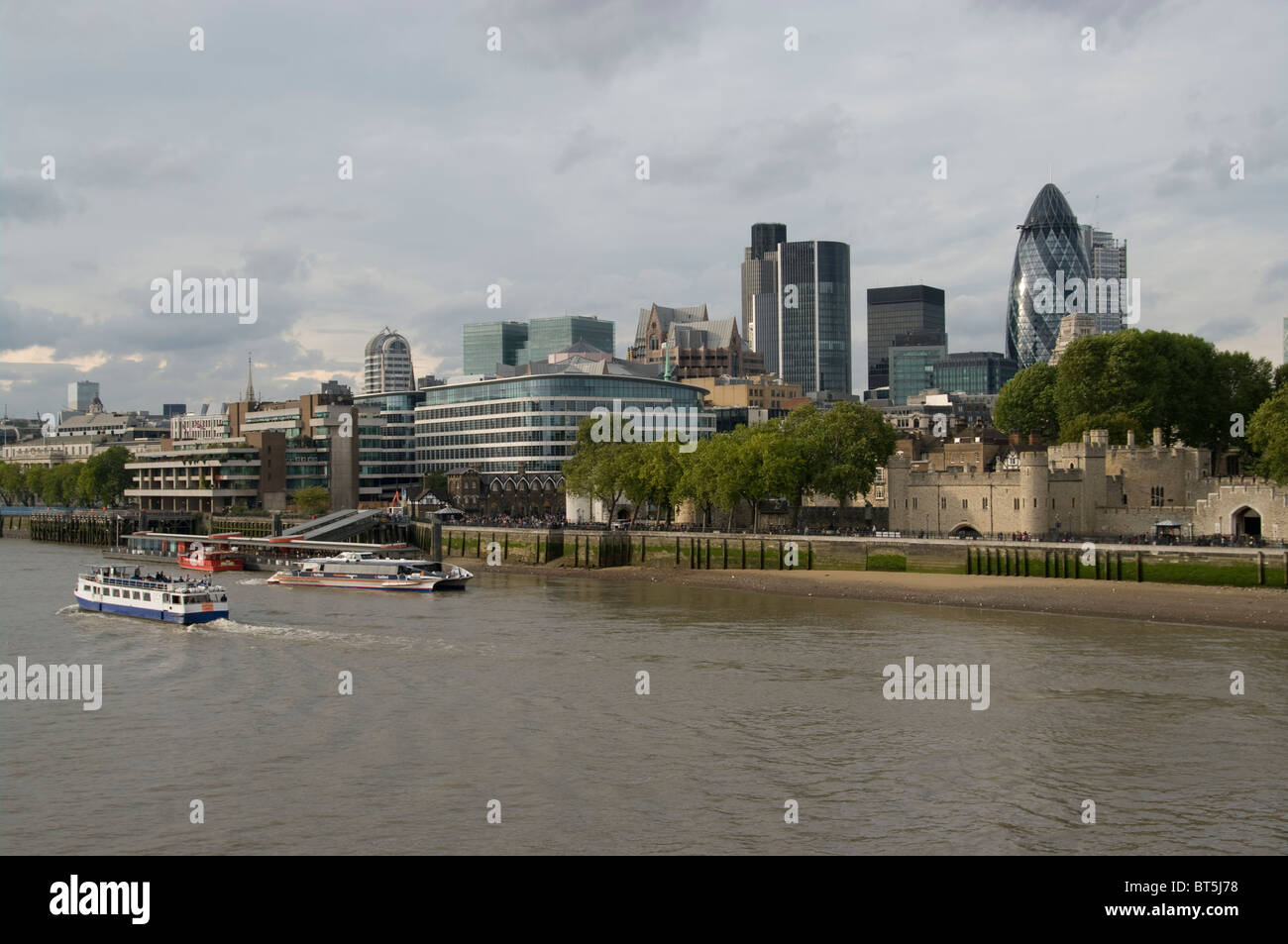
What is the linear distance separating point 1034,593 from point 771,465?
2413cm

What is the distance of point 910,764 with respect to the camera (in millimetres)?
28859

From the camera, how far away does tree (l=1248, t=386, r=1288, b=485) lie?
205ft

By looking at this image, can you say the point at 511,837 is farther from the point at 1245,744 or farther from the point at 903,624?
the point at 903,624

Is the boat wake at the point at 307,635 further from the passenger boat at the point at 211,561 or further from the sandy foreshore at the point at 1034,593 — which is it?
the passenger boat at the point at 211,561

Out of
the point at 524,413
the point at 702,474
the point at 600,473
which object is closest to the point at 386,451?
the point at 524,413

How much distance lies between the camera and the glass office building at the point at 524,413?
13225 cm

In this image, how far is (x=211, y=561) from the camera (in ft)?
305

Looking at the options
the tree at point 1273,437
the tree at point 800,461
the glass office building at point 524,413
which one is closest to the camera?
the tree at point 1273,437

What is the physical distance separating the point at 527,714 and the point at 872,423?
53820 mm

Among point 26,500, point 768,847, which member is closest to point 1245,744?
point 768,847

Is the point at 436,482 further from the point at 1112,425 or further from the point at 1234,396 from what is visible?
the point at 1234,396

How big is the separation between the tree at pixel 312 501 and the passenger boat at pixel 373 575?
158ft

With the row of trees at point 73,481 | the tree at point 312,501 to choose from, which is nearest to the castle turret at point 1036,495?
the tree at point 312,501

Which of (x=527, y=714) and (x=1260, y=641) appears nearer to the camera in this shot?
(x=527, y=714)
